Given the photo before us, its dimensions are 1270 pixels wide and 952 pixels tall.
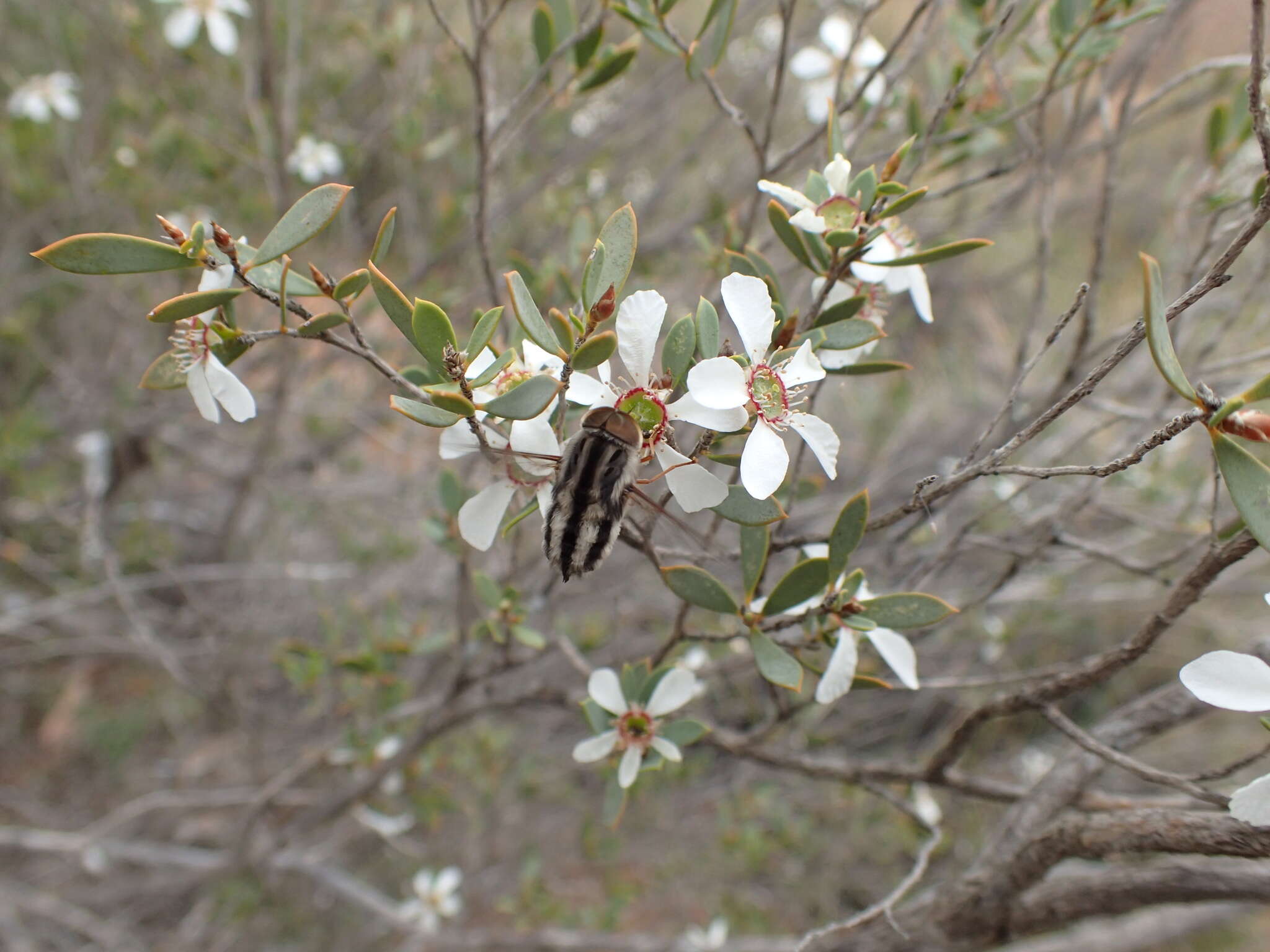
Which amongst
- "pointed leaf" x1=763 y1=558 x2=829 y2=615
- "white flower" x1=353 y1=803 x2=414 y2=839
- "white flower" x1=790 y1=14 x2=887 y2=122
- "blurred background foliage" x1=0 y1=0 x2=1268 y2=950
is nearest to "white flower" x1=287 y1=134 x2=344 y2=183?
"blurred background foliage" x1=0 y1=0 x2=1268 y2=950

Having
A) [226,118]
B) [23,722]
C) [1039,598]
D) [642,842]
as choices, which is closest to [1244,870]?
[1039,598]

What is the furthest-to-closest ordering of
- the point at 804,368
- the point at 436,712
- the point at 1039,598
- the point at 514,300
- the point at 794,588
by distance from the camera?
the point at 1039,598 → the point at 436,712 → the point at 794,588 → the point at 804,368 → the point at 514,300

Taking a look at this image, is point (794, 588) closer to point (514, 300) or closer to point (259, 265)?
point (514, 300)

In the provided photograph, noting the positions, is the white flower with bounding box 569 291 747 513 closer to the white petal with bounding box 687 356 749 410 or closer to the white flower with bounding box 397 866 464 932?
the white petal with bounding box 687 356 749 410

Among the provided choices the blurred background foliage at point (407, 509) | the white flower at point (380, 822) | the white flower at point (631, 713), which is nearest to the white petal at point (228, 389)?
the white flower at point (631, 713)

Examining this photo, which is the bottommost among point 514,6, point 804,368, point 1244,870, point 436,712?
point 1244,870

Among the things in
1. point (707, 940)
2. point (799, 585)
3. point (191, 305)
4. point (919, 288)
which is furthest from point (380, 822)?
point (919, 288)
